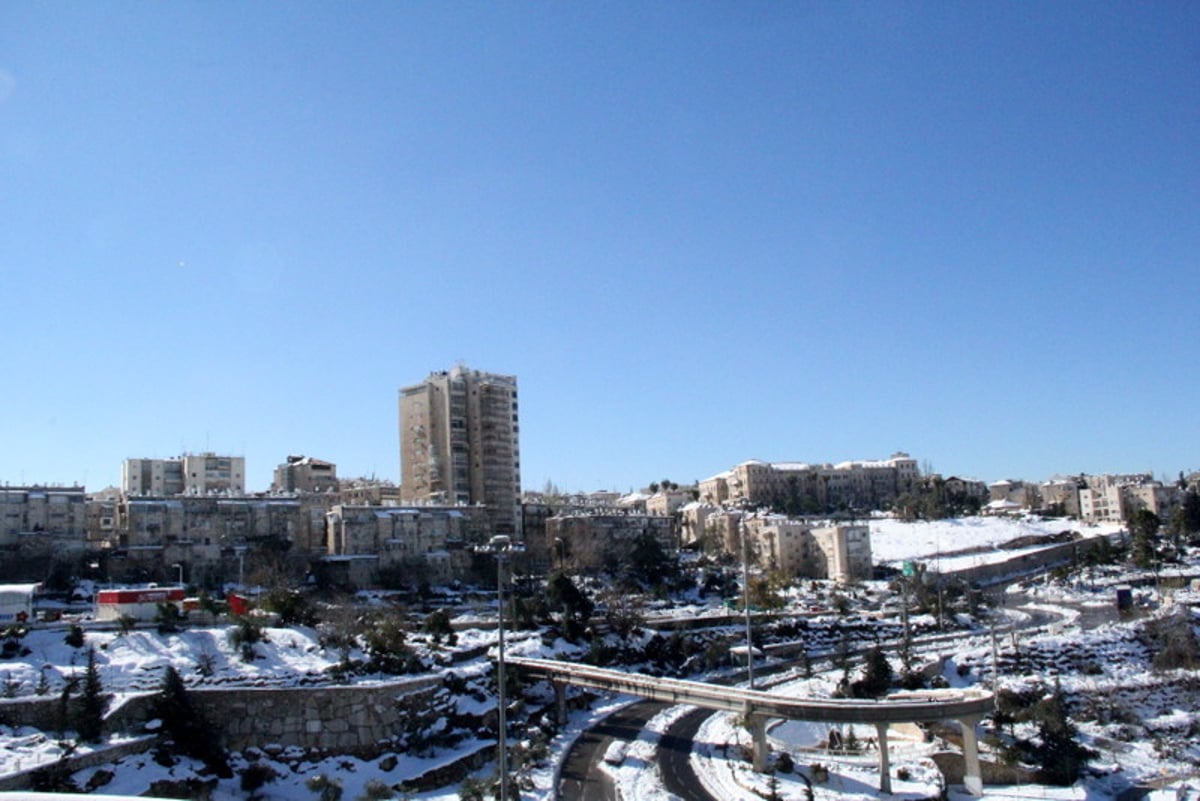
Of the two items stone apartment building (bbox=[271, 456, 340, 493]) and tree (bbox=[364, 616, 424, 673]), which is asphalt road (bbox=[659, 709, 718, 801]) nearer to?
tree (bbox=[364, 616, 424, 673])

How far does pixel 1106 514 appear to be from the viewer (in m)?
108

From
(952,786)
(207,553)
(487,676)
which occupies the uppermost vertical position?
(207,553)

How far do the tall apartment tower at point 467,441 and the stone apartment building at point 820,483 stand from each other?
140ft

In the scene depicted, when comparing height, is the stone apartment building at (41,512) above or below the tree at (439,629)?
above

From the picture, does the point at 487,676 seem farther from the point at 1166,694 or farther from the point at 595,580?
the point at 1166,694

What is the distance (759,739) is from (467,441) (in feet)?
182

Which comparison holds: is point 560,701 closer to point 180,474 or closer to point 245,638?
point 245,638

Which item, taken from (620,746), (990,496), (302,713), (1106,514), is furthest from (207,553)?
(990,496)

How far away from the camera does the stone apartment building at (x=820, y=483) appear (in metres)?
122

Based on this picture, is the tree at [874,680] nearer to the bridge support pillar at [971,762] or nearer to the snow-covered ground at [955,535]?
the bridge support pillar at [971,762]

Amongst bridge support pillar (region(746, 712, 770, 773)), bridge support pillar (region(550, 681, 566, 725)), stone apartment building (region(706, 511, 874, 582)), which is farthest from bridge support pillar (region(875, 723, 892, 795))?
stone apartment building (region(706, 511, 874, 582))

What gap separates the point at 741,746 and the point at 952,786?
7.07 metres

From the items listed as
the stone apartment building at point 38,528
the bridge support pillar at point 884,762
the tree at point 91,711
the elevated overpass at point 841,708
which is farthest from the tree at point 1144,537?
the stone apartment building at point 38,528

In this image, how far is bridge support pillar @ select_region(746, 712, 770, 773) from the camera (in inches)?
1266
